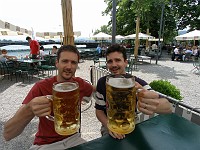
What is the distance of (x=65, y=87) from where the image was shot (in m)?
0.86

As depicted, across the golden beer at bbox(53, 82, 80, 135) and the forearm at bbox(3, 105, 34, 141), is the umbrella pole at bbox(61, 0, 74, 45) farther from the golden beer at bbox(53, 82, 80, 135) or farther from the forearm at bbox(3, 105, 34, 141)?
the golden beer at bbox(53, 82, 80, 135)

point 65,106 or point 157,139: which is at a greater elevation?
point 65,106

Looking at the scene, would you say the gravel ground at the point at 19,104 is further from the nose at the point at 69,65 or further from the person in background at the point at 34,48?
the nose at the point at 69,65

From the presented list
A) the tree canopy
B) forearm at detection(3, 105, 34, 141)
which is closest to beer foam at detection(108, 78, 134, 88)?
forearm at detection(3, 105, 34, 141)

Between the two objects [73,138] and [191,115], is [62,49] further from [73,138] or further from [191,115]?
[191,115]

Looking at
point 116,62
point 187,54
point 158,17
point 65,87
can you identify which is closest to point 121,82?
point 65,87

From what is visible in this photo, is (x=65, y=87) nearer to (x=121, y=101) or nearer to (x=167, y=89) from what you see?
(x=121, y=101)

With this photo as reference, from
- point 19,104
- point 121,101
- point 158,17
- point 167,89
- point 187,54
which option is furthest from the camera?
point 158,17

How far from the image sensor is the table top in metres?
1.08

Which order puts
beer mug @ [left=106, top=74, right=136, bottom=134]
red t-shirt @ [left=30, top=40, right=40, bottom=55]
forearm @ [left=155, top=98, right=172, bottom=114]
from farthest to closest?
red t-shirt @ [left=30, top=40, right=40, bottom=55]
forearm @ [left=155, top=98, right=172, bottom=114]
beer mug @ [left=106, top=74, right=136, bottom=134]

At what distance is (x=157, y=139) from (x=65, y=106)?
0.73m

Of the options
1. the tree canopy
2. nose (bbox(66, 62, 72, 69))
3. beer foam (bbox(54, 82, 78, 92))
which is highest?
the tree canopy

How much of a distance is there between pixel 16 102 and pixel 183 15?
1161 inches

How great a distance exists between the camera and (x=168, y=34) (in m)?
23.8
